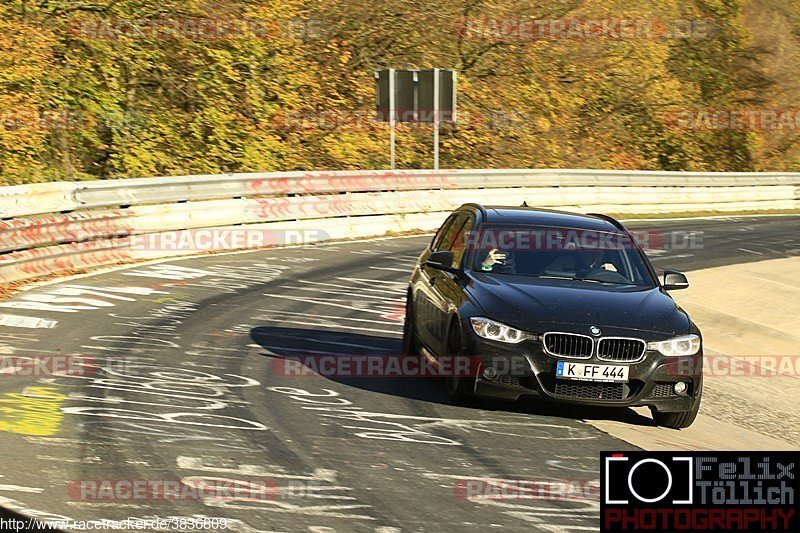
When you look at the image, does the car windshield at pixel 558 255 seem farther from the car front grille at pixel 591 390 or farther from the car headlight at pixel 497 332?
the car front grille at pixel 591 390

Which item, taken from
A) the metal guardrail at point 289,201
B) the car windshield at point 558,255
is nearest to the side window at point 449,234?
the car windshield at point 558,255

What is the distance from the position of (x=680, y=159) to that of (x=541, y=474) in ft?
131

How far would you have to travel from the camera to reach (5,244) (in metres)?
16.0

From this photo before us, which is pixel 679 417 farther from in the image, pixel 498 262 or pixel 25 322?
pixel 25 322

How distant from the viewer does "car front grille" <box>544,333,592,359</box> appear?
930cm

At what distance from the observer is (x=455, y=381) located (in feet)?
32.2

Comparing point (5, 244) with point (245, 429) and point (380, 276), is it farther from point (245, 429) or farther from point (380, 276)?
point (245, 429)

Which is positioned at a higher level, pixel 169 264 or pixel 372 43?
pixel 372 43

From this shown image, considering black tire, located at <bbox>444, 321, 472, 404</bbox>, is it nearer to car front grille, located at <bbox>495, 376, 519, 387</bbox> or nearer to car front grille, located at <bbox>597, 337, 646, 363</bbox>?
car front grille, located at <bbox>495, 376, 519, 387</bbox>

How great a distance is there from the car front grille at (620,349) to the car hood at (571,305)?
78 millimetres

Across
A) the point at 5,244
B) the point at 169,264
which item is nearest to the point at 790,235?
the point at 169,264

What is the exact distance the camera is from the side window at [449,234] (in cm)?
1183

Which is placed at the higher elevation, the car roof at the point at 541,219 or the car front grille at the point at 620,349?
the car roof at the point at 541,219

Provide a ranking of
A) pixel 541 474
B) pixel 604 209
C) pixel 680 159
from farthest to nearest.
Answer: pixel 680 159
pixel 604 209
pixel 541 474
